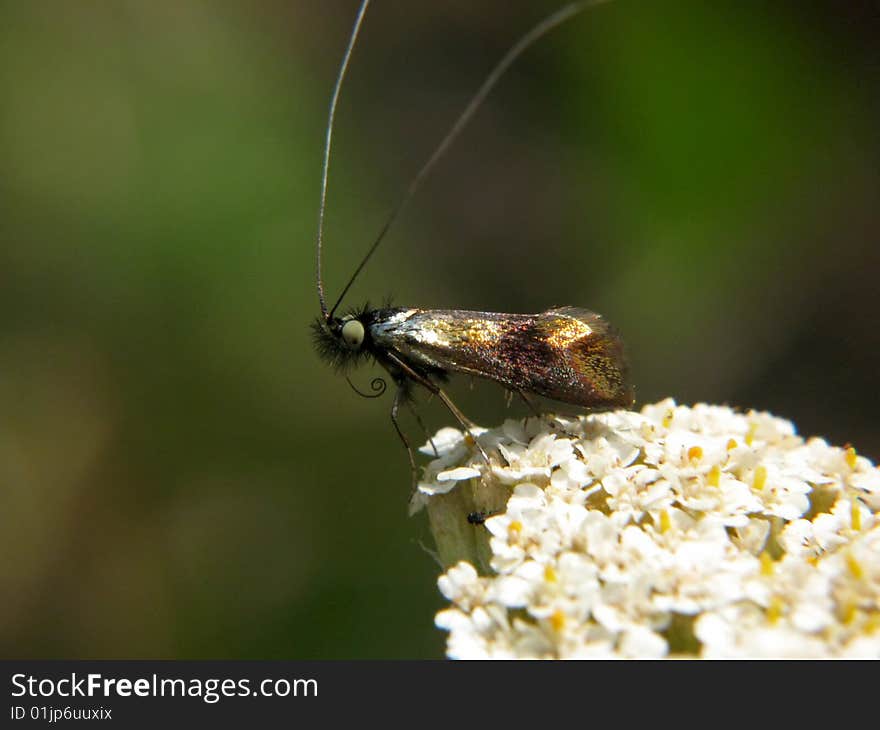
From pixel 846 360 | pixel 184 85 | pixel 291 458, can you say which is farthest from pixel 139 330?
pixel 846 360

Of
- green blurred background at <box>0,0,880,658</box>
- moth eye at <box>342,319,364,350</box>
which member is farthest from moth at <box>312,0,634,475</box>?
green blurred background at <box>0,0,880,658</box>

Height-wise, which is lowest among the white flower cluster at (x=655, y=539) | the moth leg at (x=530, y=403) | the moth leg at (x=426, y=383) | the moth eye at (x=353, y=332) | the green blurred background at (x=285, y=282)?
the white flower cluster at (x=655, y=539)

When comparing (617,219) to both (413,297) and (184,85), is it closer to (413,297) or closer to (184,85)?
(413,297)

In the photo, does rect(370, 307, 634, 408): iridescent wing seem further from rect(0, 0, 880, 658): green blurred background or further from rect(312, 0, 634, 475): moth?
rect(0, 0, 880, 658): green blurred background

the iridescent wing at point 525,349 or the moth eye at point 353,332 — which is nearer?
the iridescent wing at point 525,349

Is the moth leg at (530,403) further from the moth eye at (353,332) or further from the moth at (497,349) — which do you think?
the moth eye at (353,332)

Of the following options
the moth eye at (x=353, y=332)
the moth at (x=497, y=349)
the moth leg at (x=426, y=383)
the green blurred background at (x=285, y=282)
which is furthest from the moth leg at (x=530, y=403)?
the green blurred background at (x=285, y=282)

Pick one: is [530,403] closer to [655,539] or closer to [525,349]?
[525,349]
